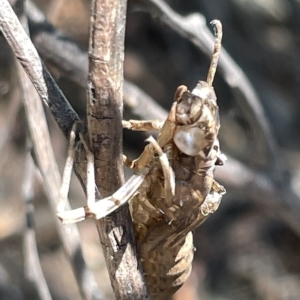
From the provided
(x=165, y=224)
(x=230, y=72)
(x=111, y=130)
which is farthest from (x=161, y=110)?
(x=111, y=130)

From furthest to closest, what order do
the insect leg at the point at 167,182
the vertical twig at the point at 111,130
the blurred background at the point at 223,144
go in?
the blurred background at the point at 223,144
the insect leg at the point at 167,182
the vertical twig at the point at 111,130

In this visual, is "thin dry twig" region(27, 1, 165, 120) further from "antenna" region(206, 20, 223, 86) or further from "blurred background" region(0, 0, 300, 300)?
"blurred background" region(0, 0, 300, 300)

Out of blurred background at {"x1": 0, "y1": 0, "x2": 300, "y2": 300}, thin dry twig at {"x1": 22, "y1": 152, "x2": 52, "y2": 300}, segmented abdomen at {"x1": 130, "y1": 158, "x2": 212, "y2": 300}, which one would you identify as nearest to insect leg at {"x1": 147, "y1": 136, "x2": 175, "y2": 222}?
segmented abdomen at {"x1": 130, "y1": 158, "x2": 212, "y2": 300}

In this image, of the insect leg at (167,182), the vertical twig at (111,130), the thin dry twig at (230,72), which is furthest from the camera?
the thin dry twig at (230,72)

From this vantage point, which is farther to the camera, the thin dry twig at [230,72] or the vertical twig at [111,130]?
the thin dry twig at [230,72]

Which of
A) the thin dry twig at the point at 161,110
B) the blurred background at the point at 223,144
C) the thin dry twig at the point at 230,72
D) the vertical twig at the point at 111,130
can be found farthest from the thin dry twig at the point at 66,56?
the blurred background at the point at 223,144

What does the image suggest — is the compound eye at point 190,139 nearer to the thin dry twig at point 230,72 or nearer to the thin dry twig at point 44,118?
the thin dry twig at point 44,118
